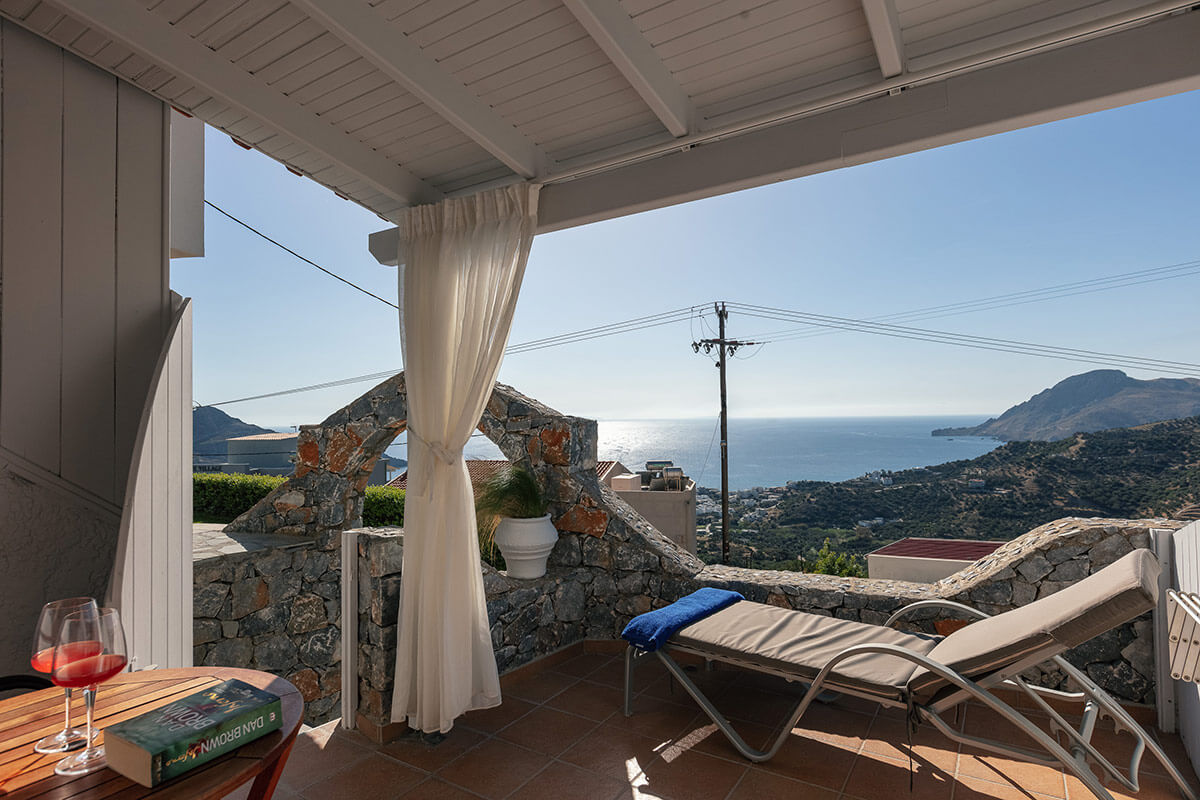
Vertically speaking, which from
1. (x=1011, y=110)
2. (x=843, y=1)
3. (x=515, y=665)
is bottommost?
(x=515, y=665)

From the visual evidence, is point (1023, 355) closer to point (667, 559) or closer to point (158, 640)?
point (667, 559)

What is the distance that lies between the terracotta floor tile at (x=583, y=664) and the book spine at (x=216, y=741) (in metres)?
2.55

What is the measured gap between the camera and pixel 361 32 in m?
1.90

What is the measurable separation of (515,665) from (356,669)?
87cm

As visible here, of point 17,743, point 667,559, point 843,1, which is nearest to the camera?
point 17,743

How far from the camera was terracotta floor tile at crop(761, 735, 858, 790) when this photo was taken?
2.44m

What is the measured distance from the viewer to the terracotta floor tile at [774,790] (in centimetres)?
232

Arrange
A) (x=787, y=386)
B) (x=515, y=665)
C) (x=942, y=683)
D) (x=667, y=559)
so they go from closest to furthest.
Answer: (x=942, y=683)
(x=515, y=665)
(x=667, y=559)
(x=787, y=386)

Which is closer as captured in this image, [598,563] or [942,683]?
[942,683]

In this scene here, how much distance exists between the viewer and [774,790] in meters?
2.37

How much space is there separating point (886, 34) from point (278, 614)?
510 centimetres

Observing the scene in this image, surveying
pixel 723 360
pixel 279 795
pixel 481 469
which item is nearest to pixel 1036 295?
pixel 723 360

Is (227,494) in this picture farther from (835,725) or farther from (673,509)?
(673,509)

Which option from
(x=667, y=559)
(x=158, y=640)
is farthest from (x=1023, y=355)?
(x=158, y=640)
